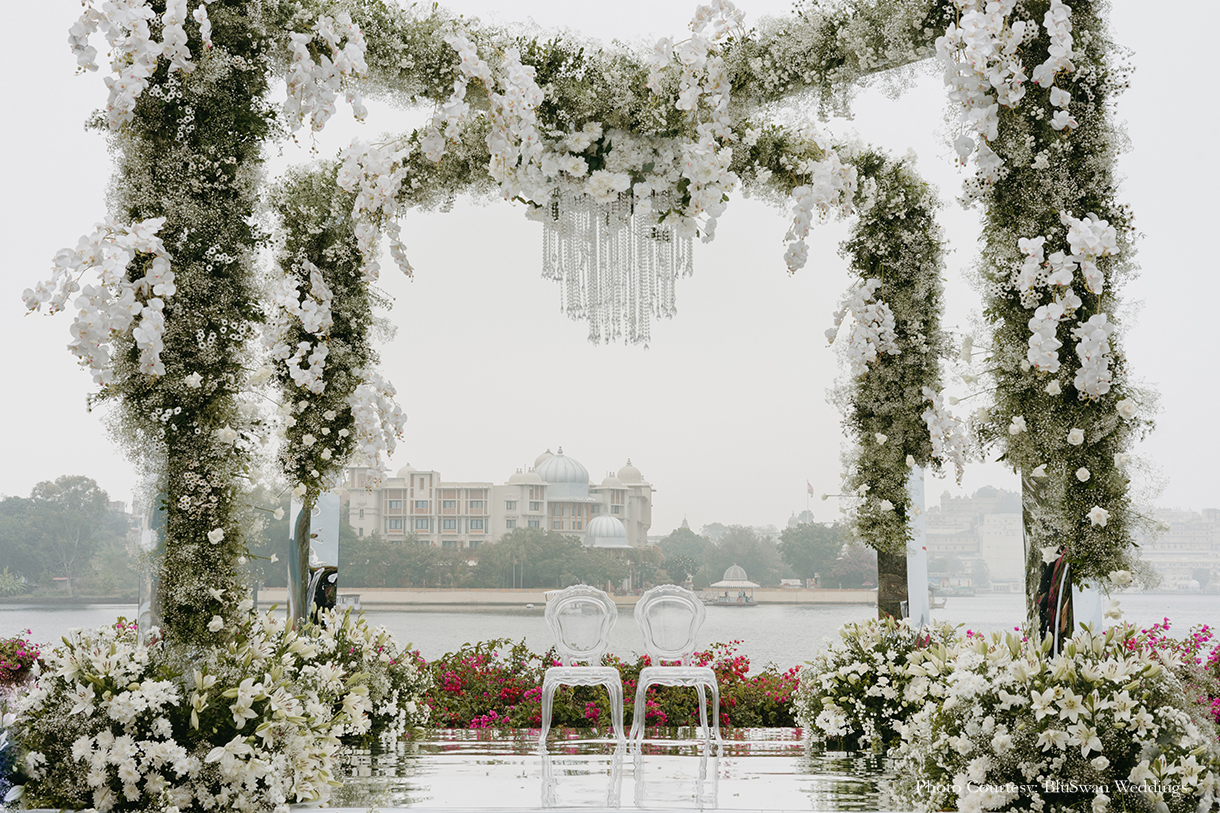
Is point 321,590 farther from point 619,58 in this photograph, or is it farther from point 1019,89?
point 1019,89

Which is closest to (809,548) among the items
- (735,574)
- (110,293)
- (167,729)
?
(735,574)

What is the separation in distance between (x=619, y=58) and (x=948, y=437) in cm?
261

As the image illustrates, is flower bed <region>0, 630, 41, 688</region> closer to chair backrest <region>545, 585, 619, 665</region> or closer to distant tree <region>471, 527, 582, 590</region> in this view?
chair backrest <region>545, 585, 619, 665</region>

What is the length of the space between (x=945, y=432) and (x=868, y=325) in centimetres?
71

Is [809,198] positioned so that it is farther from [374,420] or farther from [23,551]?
[23,551]

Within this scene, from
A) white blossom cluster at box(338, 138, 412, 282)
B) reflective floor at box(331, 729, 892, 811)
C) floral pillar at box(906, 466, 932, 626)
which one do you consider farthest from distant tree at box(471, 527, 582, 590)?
white blossom cluster at box(338, 138, 412, 282)

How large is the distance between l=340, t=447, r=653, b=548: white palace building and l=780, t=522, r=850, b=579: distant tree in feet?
13.3

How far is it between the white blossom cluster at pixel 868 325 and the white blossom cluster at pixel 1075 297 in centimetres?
167

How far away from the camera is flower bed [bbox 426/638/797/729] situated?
6.16 metres

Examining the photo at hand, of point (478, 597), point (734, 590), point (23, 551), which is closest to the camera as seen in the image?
point (23, 551)

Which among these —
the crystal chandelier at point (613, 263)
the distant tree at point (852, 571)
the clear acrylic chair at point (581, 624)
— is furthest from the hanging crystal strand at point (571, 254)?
the distant tree at point (852, 571)

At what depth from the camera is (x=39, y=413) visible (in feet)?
25.0

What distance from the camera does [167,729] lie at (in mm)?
2859

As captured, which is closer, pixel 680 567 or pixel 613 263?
pixel 613 263
